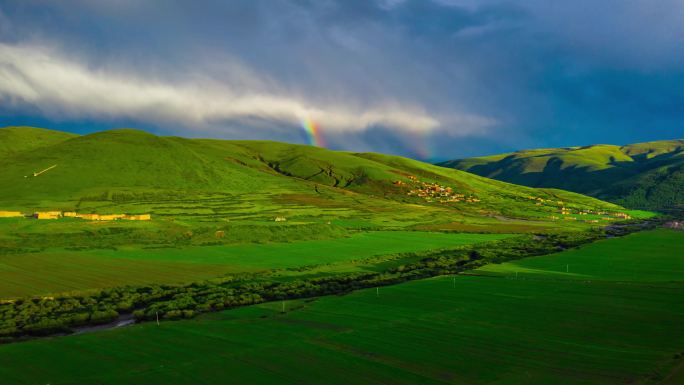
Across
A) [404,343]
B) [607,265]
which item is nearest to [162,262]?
[404,343]

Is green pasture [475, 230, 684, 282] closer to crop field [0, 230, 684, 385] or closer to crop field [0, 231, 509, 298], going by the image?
crop field [0, 230, 684, 385]

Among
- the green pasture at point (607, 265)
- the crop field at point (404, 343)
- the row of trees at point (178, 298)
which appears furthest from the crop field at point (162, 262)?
the green pasture at point (607, 265)

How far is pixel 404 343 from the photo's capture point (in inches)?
1859

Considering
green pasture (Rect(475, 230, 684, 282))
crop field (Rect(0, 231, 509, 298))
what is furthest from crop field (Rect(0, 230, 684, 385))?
crop field (Rect(0, 231, 509, 298))

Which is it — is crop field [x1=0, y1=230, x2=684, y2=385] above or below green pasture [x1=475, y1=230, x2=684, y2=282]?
below

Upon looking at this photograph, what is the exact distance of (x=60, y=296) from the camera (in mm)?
68875

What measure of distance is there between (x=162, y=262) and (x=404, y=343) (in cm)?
6593

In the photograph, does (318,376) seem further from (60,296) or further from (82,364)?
(60,296)

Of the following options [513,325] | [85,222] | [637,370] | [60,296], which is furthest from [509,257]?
[85,222]

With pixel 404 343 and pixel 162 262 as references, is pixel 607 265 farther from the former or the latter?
pixel 162 262

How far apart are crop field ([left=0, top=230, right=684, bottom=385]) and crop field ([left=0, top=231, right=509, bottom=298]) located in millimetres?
28411

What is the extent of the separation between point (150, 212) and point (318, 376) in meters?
160

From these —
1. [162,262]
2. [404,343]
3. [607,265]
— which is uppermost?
[162,262]

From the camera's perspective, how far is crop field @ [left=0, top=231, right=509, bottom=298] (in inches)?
3040
